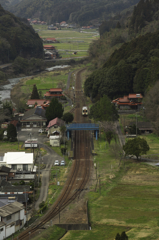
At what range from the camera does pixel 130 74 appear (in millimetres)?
114125

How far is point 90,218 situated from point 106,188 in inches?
379

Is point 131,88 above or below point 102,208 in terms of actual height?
above

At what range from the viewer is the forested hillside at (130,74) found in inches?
4313

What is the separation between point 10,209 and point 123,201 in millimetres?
14664

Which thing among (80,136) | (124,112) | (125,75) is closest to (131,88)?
(125,75)

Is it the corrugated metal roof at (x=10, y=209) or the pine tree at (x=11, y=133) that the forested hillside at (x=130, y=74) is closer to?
the pine tree at (x=11, y=133)

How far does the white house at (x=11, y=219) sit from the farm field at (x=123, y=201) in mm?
5663

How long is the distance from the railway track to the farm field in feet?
6.48

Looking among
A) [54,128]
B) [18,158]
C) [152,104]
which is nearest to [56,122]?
[54,128]

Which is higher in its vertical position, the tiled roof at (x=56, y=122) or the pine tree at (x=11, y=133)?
the tiled roof at (x=56, y=122)

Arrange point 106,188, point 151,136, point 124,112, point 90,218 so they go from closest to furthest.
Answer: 1. point 90,218
2. point 106,188
3. point 151,136
4. point 124,112

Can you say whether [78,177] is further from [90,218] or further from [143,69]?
[143,69]

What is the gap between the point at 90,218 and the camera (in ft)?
168

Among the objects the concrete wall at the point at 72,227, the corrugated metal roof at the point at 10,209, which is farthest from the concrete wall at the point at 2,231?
the concrete wall at the point at 72,227
